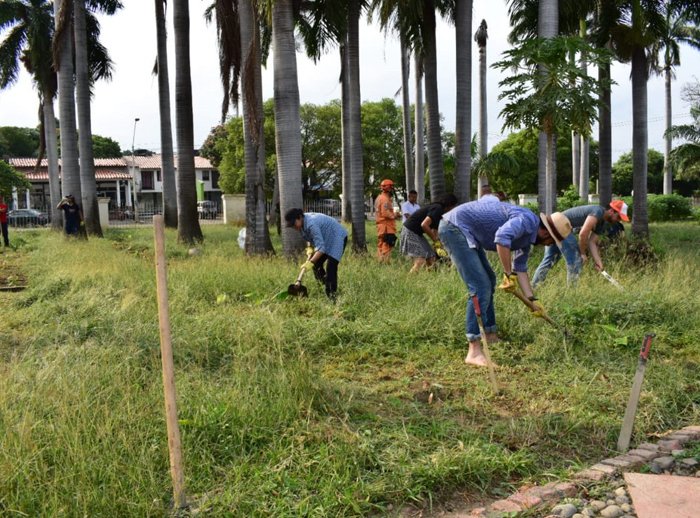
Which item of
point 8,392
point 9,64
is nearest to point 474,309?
point 8,392

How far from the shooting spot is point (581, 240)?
8531 millimetres

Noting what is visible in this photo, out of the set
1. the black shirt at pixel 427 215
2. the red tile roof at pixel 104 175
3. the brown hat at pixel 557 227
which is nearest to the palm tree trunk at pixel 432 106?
the black shirt at pixel 427 215

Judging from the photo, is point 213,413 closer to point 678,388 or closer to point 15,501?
point 15,501

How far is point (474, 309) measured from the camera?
18.9ft

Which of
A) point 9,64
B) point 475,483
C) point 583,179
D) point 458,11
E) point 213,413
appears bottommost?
point 475,483

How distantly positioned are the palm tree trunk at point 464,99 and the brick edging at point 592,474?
1016 centimetres

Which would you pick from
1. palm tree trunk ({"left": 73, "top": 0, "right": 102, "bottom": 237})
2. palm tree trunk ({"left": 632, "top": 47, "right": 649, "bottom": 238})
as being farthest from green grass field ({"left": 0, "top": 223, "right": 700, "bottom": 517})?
palm tree trunk ({"left": 73, "top": 0, "right": 102, "bottom": 237})

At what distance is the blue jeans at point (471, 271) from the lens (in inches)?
231

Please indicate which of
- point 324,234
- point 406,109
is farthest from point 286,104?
point 406,109

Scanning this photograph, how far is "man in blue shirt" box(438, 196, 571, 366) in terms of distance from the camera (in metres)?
5.66

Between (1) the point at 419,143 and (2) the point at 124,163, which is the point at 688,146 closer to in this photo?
(1) the point at 419,143

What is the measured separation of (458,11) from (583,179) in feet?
50.3

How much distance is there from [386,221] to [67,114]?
40.5 ft

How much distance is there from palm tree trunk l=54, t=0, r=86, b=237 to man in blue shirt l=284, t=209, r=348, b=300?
13.9m
